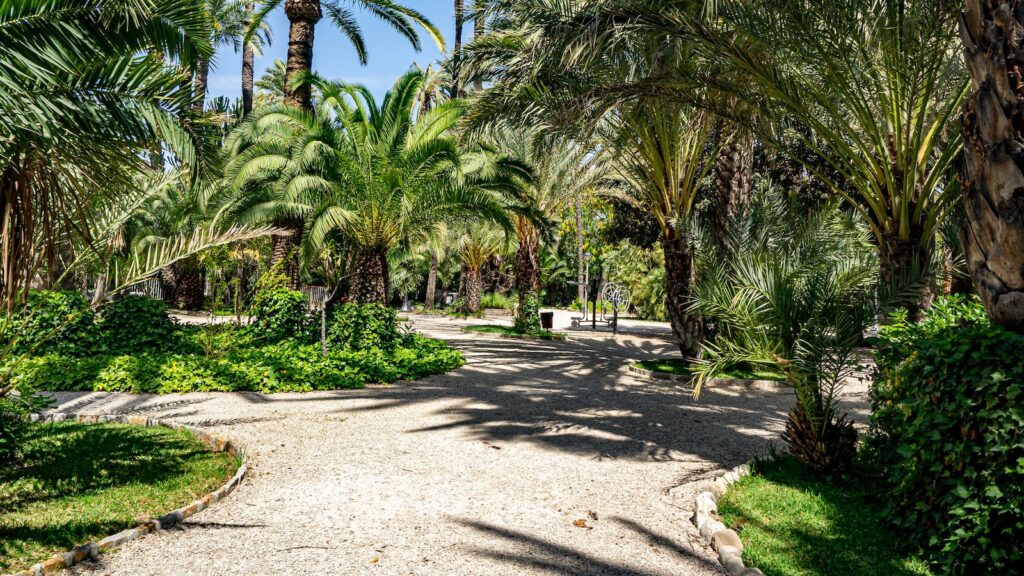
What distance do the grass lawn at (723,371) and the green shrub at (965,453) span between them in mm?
7268

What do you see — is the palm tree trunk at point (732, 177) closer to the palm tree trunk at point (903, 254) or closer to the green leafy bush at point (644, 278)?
the palm tree trunk at point (903, 254)

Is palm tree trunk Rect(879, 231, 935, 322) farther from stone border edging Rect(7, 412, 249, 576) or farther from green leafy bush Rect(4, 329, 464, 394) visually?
green leafy bush Rect(4, 329, 464, 394)

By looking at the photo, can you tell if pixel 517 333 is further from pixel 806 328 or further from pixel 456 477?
pixel 806 328

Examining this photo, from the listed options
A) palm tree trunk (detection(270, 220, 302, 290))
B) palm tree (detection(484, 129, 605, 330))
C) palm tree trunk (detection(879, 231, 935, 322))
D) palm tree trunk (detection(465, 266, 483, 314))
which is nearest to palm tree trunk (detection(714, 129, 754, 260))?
palm tree trunk (detection(879, 231, 935, 322))

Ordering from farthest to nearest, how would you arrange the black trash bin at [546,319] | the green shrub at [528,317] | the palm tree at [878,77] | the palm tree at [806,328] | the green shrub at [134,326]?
the black trash bin at [546,319], the green shrub at [528,317], the green shrub at [134,326], the palm tree at [878,77], the palm tree at [806,328]

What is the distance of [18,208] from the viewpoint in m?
3.94

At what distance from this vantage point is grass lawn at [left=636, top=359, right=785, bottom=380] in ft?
37.0

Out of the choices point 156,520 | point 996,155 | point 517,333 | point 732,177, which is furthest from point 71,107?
point 517,333

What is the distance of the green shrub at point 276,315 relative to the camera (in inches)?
465

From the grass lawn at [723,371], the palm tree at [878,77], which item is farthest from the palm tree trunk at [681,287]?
the palm tree at [878,77]

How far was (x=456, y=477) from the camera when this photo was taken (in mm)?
5176

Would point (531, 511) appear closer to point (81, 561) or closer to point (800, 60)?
point (81, 561)

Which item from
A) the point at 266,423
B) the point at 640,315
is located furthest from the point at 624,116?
the point at 640,315

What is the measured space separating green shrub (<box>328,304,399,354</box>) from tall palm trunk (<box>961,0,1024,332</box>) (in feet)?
30.1
